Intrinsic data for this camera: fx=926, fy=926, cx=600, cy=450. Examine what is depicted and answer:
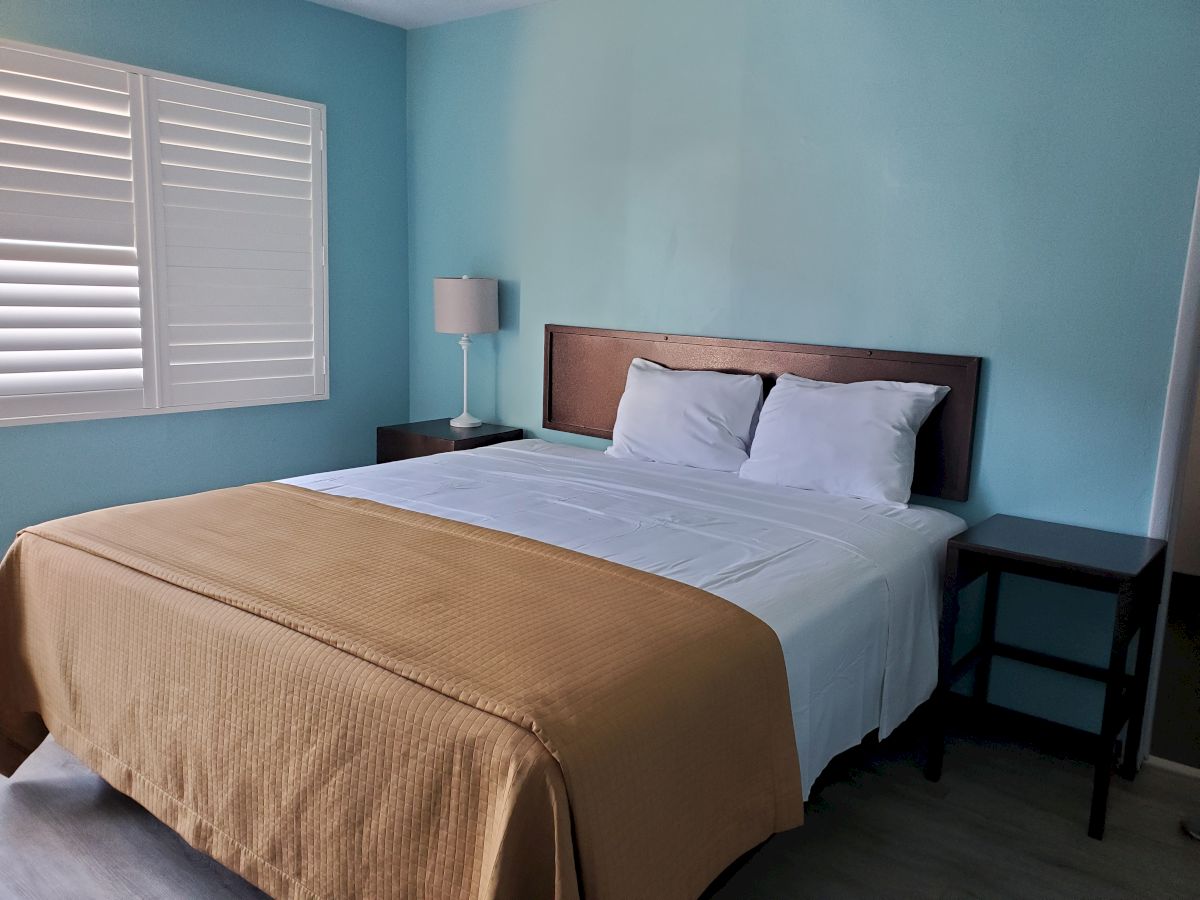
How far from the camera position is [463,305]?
13.4ft

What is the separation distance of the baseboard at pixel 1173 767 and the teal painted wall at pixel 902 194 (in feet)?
0.65

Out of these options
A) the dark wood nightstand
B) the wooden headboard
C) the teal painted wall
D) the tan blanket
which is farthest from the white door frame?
the dark wood nightstand

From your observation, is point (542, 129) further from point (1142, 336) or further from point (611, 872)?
point (611, 872)

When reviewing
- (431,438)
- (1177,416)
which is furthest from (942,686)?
(431,438)

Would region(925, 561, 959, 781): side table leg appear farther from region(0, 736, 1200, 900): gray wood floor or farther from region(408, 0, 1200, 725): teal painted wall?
region(408, 0, 1200, 725): teal painted wall

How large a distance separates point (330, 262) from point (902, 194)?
2.58 meters

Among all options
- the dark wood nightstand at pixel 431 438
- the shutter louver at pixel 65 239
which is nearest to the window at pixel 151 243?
the shutter louver at pixel 65 239

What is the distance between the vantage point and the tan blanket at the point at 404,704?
4.71 feet

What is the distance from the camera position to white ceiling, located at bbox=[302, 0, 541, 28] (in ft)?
13.0

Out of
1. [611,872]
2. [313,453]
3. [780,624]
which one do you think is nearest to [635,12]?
[313,453]

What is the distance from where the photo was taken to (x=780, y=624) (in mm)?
1942

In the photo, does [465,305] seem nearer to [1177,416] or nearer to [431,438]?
[431,438]

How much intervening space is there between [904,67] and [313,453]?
9.79 feet

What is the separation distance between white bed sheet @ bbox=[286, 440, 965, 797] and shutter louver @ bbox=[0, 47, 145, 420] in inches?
45.5
